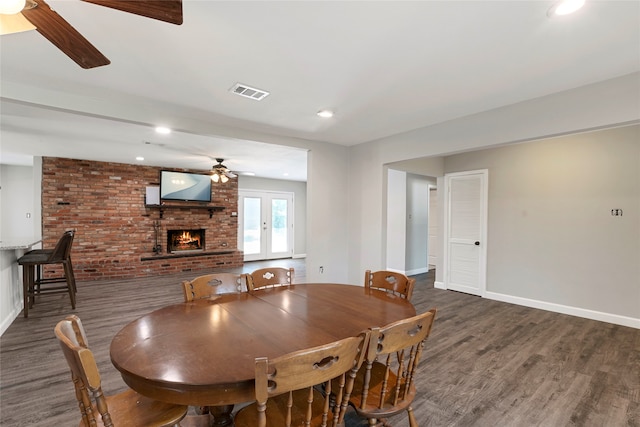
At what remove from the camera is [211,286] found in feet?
7.14

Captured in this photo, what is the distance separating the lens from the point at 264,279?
97.1 inches

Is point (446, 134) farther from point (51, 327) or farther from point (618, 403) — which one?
point (51, 327)

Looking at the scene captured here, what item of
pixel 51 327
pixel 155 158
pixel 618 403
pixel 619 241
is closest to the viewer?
pixel 618 403

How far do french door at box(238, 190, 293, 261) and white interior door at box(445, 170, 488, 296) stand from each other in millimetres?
4981

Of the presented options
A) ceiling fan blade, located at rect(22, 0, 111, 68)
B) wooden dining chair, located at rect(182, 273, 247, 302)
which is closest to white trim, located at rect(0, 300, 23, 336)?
wooden dining chair, located at rect(182, 273, 247, 302)

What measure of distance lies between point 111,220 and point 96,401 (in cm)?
639

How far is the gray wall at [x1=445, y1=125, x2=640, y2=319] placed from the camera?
358 cm

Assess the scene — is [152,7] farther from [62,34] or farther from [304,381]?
[304,381]

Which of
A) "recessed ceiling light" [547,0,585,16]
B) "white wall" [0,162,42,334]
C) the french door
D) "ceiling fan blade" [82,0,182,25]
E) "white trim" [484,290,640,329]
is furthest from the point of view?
the french door

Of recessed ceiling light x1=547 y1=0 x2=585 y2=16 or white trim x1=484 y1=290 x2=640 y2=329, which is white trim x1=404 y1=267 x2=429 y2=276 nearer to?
white trim x1=484 y1=290 x2=640 y2=329

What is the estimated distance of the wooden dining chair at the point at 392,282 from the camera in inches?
86.9

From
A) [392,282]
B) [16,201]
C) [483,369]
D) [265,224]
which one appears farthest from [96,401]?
[16,201]

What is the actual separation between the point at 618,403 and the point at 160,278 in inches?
266

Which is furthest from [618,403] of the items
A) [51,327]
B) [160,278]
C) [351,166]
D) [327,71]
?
[160,278]
